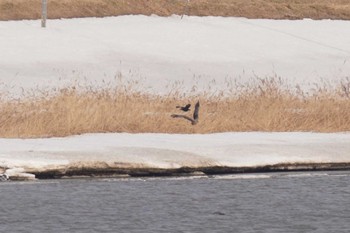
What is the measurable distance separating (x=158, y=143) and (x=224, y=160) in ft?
6.33

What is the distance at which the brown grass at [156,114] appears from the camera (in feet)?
68.6

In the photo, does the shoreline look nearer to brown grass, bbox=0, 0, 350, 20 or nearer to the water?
the water

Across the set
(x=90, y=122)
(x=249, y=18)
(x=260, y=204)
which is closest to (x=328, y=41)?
(x=249, y=18)

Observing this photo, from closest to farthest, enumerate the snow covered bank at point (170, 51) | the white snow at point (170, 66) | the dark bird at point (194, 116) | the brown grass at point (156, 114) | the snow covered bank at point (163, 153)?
the snow covered bank at point (163, 153) < the white snow at point (170, 66) < the brown grass at point (156, 114) < the dark bird at point (194, 116) < the snow covered bank at point (170, 51)

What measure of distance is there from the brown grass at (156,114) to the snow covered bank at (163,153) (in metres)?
0.86

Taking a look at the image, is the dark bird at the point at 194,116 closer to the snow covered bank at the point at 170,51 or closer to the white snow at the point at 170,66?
the white snow at the point at 170,66

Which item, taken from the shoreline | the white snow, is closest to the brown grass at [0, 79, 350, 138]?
the white snow

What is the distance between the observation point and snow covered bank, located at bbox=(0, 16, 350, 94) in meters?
33.8

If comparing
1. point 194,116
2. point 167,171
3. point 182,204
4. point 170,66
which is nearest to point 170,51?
point 170,66

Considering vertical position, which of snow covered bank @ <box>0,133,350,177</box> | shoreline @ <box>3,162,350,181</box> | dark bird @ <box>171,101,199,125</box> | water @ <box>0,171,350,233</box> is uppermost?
dark bird @ <box>171,101,199,125</box>

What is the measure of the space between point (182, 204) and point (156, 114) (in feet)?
27.0

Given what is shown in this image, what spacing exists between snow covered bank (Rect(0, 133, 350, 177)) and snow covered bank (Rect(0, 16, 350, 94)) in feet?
32.6

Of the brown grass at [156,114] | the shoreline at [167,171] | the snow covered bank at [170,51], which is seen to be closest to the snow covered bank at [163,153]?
the shoreline at [167,171]

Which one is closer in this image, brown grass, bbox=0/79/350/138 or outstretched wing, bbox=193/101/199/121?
brown grass, bbox=0/79/350/138
